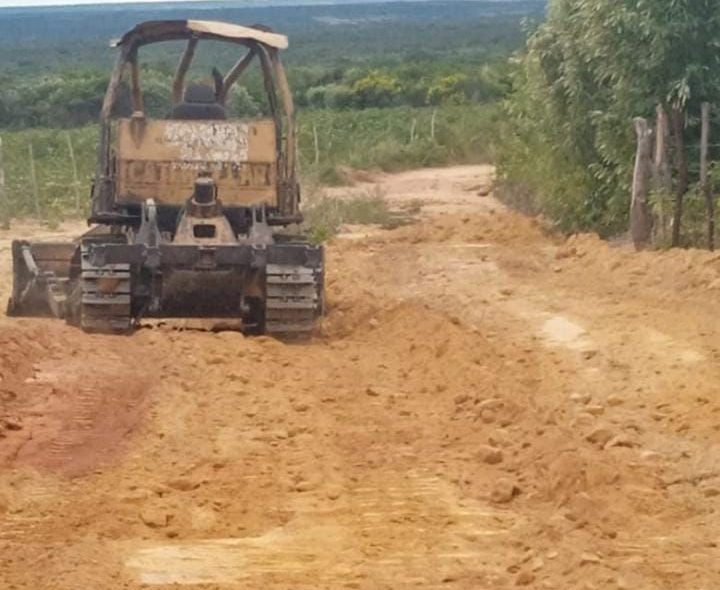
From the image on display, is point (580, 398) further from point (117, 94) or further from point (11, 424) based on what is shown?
point (117, 94)

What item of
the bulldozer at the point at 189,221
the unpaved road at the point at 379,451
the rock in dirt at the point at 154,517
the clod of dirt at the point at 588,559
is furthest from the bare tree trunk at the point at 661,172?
the clod of dirt at the point at 588,559

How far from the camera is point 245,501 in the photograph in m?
8.37

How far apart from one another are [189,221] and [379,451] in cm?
530

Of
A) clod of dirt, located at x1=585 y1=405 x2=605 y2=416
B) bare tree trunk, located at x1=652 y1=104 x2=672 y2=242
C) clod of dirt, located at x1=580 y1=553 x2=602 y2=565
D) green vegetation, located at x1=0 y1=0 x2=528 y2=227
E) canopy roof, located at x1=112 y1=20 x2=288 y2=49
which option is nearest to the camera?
clod of dirt, located at x1=580 y1=553 x2=602 y2=565

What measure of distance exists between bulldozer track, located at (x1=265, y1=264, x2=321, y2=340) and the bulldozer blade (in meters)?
2.25

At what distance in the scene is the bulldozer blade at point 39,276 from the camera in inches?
596

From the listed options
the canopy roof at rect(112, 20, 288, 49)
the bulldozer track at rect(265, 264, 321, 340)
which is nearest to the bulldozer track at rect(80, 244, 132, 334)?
the bulldozer track at rect(265, 264, 321, 340)

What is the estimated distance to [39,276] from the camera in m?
15.2

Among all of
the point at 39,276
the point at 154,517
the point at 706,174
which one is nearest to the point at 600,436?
the point at 154,517

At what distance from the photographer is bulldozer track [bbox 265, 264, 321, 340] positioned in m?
13.6

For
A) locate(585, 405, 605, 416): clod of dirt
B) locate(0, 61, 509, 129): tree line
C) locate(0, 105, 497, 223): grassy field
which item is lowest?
locate(0, 61, 509, 129): tree line

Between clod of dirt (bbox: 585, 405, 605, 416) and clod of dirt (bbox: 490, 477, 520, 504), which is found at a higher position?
clod of dirt (bbox: 490, 477, 520, 504)

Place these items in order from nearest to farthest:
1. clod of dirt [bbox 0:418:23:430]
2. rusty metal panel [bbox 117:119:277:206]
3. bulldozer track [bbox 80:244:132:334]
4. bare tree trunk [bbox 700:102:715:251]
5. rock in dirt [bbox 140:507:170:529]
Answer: rock in dirt [bbox 140:507:170:529]
clod of dirt [bbox 0:418:23:430]
bulldozer track [bbox 80:244:132:334]
rusty metal panel [bbox 117:119:277:206]
bare tree trunk [bbox 700:102:715:251]

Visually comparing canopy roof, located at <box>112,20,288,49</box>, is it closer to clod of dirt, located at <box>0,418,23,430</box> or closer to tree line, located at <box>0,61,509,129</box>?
clod of dirt, located at <box>0,418,23,430</box>
